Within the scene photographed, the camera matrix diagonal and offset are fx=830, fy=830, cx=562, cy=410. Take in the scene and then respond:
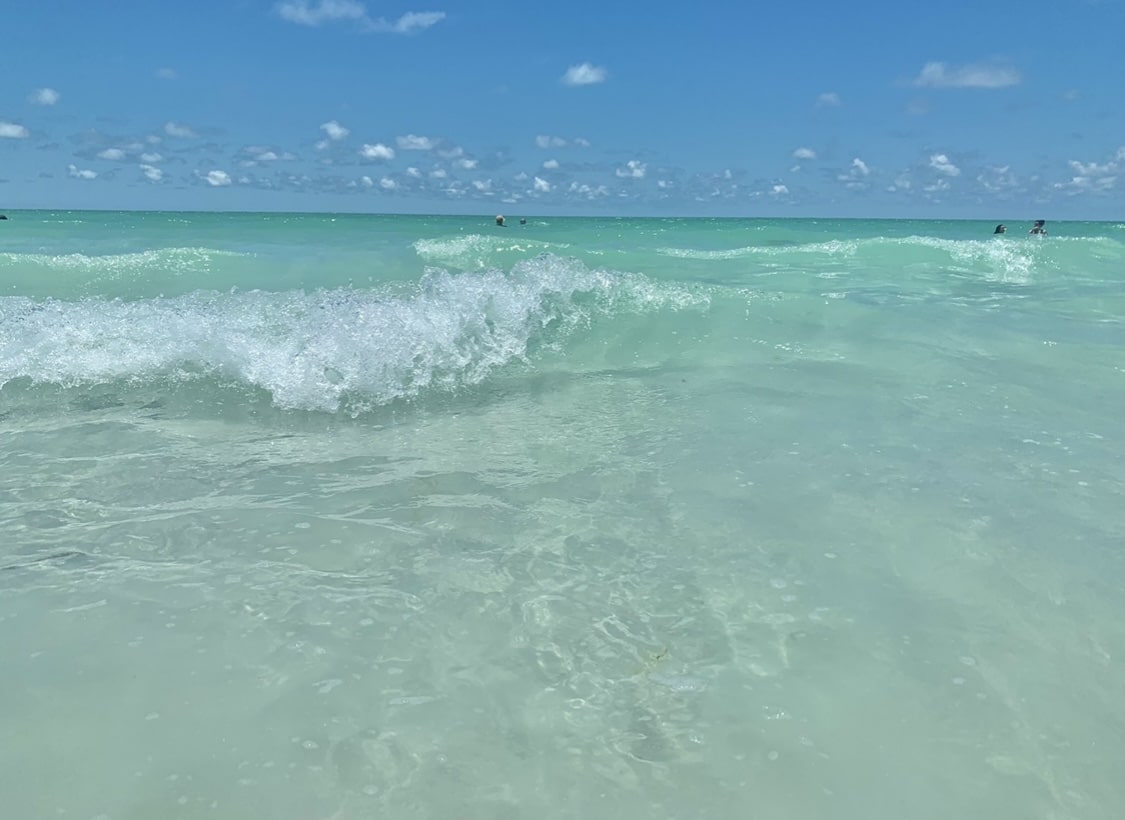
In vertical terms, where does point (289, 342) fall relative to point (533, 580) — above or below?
above

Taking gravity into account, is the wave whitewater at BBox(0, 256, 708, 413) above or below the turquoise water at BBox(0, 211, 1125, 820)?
above

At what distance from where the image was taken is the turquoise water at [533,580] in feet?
7.64

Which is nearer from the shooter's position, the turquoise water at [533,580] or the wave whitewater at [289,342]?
the turquoise water at [533,580]

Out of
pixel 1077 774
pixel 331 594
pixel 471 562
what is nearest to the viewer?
pixel 1077 774

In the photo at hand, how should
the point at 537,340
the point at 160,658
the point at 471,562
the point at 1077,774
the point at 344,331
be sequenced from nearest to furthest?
the point at 1077,774
the point at 160,658
the point at 471,562
the point at 344,331
the point at 537,340

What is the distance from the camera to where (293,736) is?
243 centimetres

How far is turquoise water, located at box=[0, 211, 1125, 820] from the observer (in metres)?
2.33

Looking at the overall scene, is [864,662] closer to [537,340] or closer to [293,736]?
[293,736]

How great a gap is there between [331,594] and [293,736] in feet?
2.76

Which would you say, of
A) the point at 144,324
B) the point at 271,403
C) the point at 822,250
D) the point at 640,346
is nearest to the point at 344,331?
the point at 271,403

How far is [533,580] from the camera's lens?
11.1 ft

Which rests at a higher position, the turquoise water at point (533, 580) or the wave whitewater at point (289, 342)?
the wave whitewater at point (289, 342)

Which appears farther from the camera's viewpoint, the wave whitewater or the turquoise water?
the wave whitewater

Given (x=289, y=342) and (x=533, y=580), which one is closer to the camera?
(x=533, y=580)
